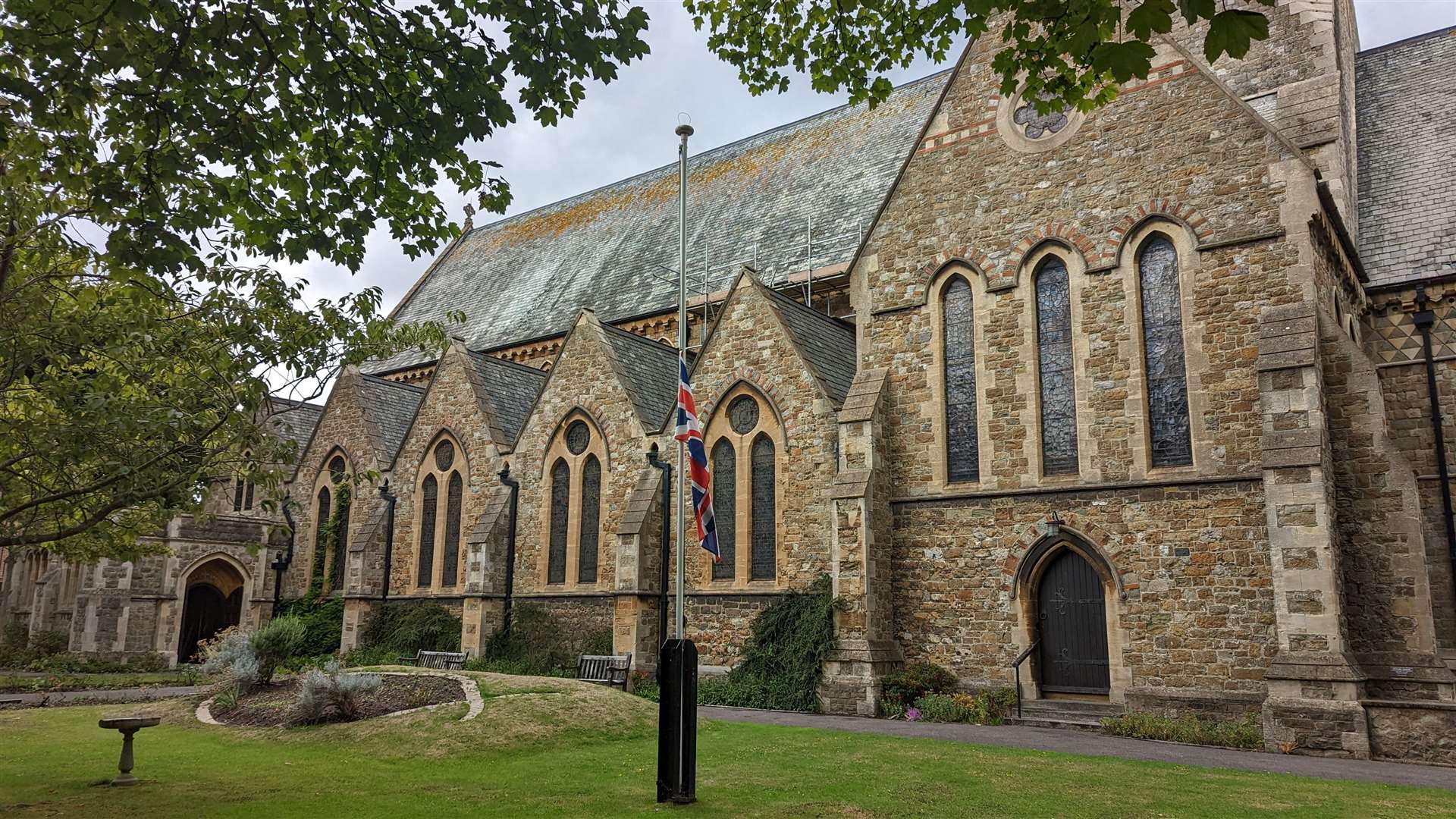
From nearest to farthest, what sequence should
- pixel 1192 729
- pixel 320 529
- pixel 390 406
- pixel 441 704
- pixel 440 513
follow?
pixel 441 704, pixel 1192 729, pixel 440 513, pixel 320 529, pixel 390 406

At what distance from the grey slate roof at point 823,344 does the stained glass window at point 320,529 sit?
16922 millimetres

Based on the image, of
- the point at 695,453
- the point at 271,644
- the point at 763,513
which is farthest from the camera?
the point at 763,513

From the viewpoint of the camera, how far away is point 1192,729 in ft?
47.1

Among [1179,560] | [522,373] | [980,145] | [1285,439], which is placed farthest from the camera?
[522,373]

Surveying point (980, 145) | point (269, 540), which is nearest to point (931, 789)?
point (980, 145)

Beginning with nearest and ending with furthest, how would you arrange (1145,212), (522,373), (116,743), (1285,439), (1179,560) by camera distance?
(116,743) → (1285,439) → (1179,560) → (1145,212) → (522,373)

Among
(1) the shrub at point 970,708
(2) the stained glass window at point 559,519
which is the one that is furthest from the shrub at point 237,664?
(1) the shrub at point 970,708

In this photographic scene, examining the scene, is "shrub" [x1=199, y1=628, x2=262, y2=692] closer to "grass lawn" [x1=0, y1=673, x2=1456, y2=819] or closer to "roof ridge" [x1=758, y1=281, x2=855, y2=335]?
"grass lawn" [x1=0, y1=673, x2=1456, y2=819]

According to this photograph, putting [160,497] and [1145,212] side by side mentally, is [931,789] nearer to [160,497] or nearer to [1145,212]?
[160,497]

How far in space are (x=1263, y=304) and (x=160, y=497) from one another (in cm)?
1591

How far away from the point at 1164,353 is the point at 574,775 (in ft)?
39.6

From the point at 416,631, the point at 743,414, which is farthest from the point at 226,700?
the point at 743,414

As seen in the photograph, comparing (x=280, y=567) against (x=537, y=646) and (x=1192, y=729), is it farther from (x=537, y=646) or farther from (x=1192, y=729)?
(x=1192, y=729)

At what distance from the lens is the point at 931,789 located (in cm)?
976
